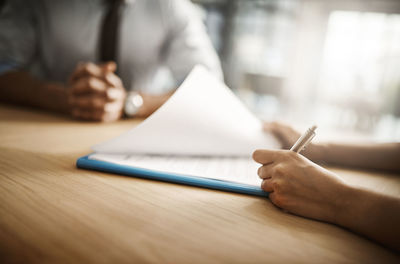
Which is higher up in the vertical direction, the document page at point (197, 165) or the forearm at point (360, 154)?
the forearm at point (360, 154)

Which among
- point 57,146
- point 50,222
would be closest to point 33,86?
point 57,146

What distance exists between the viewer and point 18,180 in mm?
352

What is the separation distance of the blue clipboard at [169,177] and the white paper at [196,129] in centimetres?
4

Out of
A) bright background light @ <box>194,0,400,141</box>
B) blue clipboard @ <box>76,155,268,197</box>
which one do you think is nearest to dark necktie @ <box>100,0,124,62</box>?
blue clipboard @ <box>76,155,268,197</box>

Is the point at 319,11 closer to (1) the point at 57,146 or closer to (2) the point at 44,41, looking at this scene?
(2) the point at 44,41

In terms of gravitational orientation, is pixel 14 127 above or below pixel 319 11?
below

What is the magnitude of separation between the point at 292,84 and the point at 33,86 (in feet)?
9.92

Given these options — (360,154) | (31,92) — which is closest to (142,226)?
(360,154)

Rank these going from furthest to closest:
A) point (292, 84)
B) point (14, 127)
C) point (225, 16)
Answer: point (225, 16) < point (292, 84) < point (14, 127)

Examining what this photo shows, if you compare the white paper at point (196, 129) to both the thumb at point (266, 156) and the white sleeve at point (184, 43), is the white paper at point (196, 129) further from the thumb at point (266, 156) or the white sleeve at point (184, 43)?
the white sleeve at point (184, 43)

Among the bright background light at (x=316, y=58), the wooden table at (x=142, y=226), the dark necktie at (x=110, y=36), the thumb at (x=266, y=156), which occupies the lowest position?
the wooden table at (x=142, y=226)

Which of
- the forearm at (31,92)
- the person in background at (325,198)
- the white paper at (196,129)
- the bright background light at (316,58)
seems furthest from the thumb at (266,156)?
the bright background light at (316,58)

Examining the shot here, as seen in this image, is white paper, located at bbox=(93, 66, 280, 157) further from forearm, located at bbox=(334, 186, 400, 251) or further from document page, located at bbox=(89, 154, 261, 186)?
forearm, located at bbox=(334, 186, 400, 251)

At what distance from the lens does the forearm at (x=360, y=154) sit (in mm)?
541
